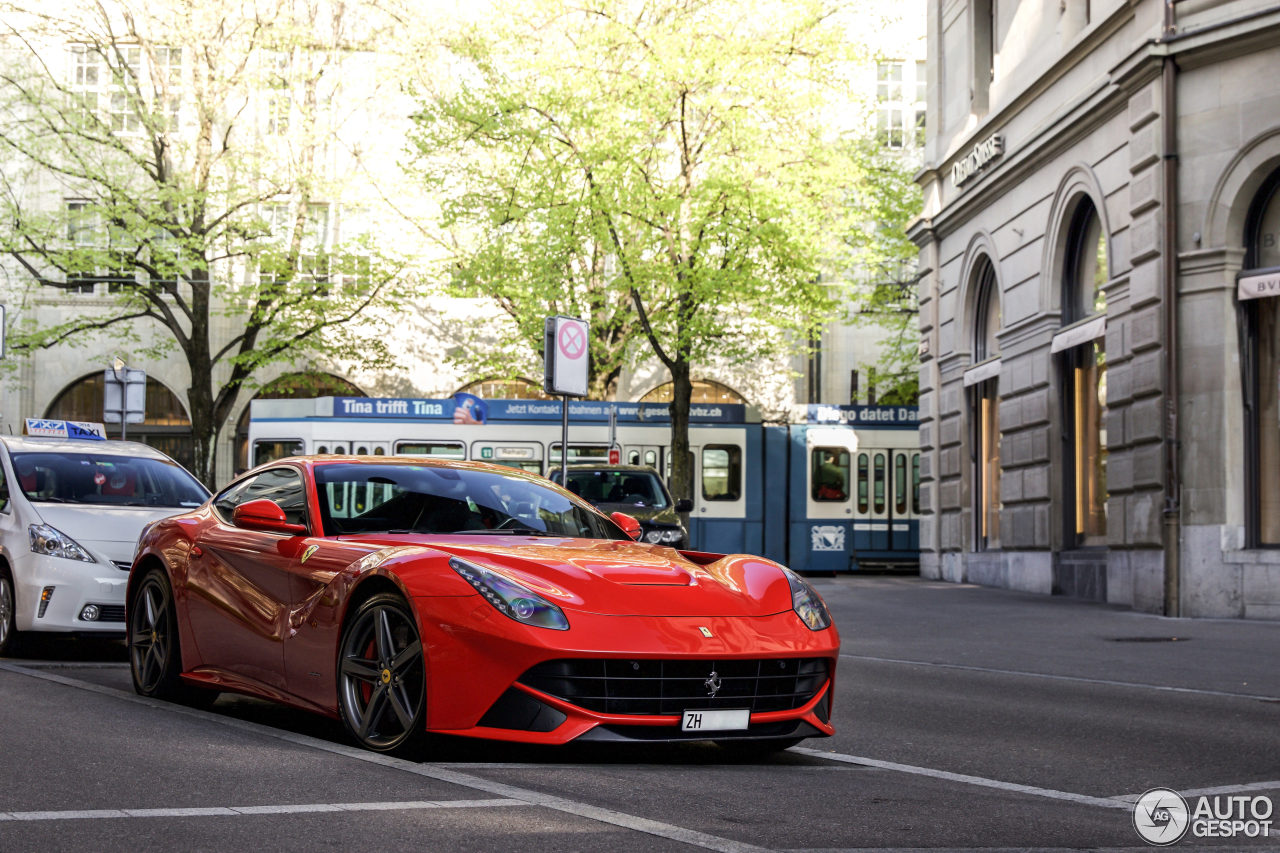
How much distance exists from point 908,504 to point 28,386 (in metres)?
24.5

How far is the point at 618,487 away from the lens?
24.9 m

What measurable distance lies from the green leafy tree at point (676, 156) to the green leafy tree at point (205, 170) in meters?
5.12

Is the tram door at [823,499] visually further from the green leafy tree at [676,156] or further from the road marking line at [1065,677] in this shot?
the road marking line at [1065,677]

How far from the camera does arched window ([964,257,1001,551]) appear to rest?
25.5 metres

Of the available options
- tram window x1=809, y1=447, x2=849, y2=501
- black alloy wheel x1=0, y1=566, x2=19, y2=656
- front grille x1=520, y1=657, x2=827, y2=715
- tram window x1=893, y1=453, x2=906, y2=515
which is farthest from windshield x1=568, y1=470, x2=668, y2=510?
front grille x1=520, y1=657, x2=827, y2=715

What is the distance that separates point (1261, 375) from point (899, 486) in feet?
45.6

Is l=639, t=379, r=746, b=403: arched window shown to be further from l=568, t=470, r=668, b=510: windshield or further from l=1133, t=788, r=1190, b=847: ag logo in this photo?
l=1133, t=788, r=1190, b=847: ag logo

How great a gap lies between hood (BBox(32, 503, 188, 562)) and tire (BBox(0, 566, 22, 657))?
532mm

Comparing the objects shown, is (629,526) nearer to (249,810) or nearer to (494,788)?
(494,788)

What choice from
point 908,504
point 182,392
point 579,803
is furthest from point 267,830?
point 182,392

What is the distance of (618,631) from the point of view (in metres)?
6.00

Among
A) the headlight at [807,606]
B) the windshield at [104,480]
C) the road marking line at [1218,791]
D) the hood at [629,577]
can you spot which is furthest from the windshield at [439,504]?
the windshield at [104,480]

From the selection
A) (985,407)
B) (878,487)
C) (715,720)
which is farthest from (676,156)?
(715,720)

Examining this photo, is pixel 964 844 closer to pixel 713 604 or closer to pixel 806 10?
pixel 713 604
